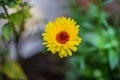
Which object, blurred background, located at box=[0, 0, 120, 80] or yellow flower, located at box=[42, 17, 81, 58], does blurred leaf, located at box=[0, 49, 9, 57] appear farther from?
yellow flower, located at box=[42, 17, 81, 58]

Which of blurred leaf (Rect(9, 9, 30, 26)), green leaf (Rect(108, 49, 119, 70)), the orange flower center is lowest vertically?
green leaf (Rect(108, 49, 119, 70))

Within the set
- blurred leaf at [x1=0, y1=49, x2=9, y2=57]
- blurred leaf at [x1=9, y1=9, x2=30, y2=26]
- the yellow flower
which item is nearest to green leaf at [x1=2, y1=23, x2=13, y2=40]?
blurred leaf at [x1=9, y1=9, x2=30, y2=26]

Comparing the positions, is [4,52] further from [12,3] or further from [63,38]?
[63,38]

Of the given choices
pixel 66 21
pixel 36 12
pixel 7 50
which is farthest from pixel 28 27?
pixel 66 21

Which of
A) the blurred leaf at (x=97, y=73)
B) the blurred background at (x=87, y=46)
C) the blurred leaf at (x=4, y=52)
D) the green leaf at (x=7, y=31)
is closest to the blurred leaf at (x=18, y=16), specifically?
the green leaf at (x=7, y=31)

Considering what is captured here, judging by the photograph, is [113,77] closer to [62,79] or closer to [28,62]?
[62,79]

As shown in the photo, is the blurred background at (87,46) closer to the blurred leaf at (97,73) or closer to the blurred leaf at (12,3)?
the blurred leaf at (97,73)
